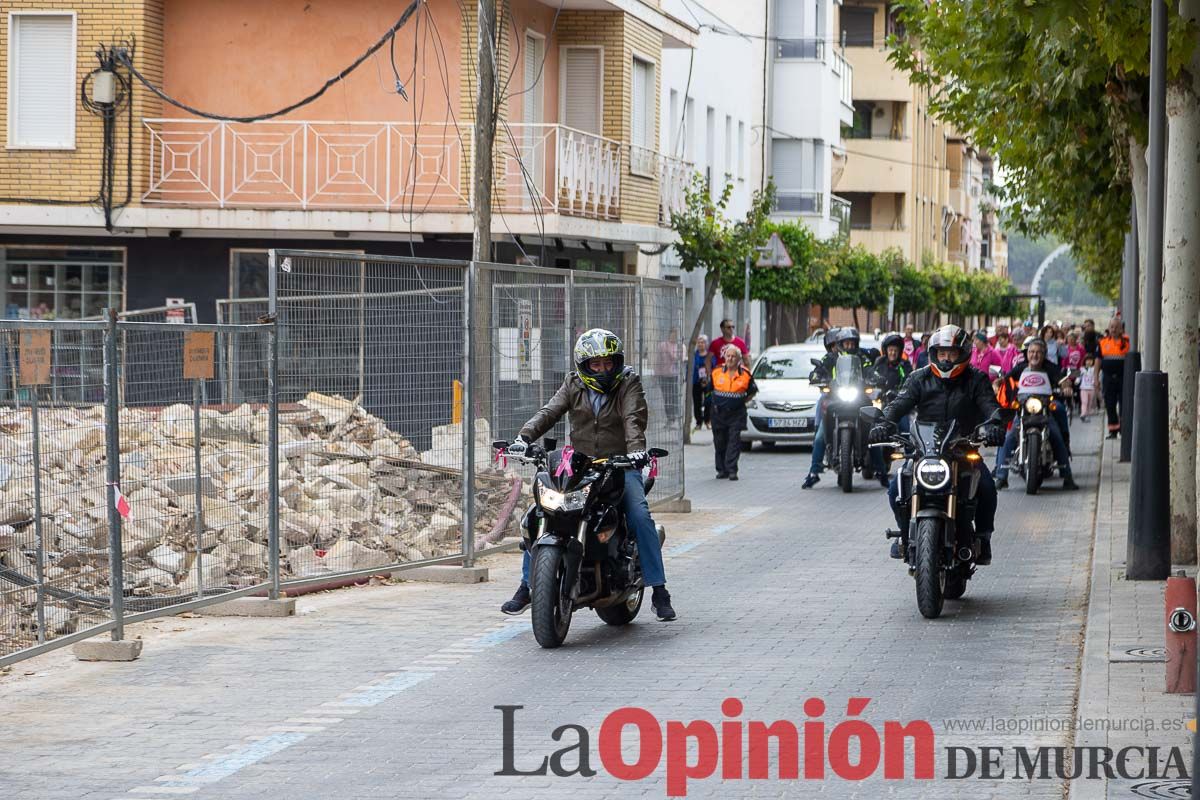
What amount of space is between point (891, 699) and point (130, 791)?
11.3 ft

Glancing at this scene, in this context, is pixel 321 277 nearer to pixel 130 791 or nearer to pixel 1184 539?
pixel 130 791

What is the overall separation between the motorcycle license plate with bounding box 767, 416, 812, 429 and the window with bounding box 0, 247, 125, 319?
9.53m

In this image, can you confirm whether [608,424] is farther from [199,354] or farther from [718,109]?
[718,109]

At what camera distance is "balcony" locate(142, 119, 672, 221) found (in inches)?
1022

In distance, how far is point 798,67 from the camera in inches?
2060

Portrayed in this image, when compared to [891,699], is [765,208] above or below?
above

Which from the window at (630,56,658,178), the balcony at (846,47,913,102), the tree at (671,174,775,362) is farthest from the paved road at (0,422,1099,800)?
the balcony at (846,47,913,102)

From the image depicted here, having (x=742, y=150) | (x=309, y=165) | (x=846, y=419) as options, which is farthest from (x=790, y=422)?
(x=742, y=150)

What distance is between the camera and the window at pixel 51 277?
90.0 feet

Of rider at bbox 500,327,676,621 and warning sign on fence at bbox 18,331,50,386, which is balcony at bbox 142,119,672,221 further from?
warning sign on fence at bbox 18,331,50,386

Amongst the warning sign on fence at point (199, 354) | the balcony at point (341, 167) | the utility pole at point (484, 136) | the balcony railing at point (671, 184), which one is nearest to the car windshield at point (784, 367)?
the balcony at point (341, 167)

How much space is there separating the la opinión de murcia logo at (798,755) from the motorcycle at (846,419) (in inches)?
512

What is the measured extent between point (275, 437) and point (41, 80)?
16.7 m

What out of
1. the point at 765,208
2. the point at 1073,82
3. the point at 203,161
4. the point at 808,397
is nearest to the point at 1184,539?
the point at 1073,82
